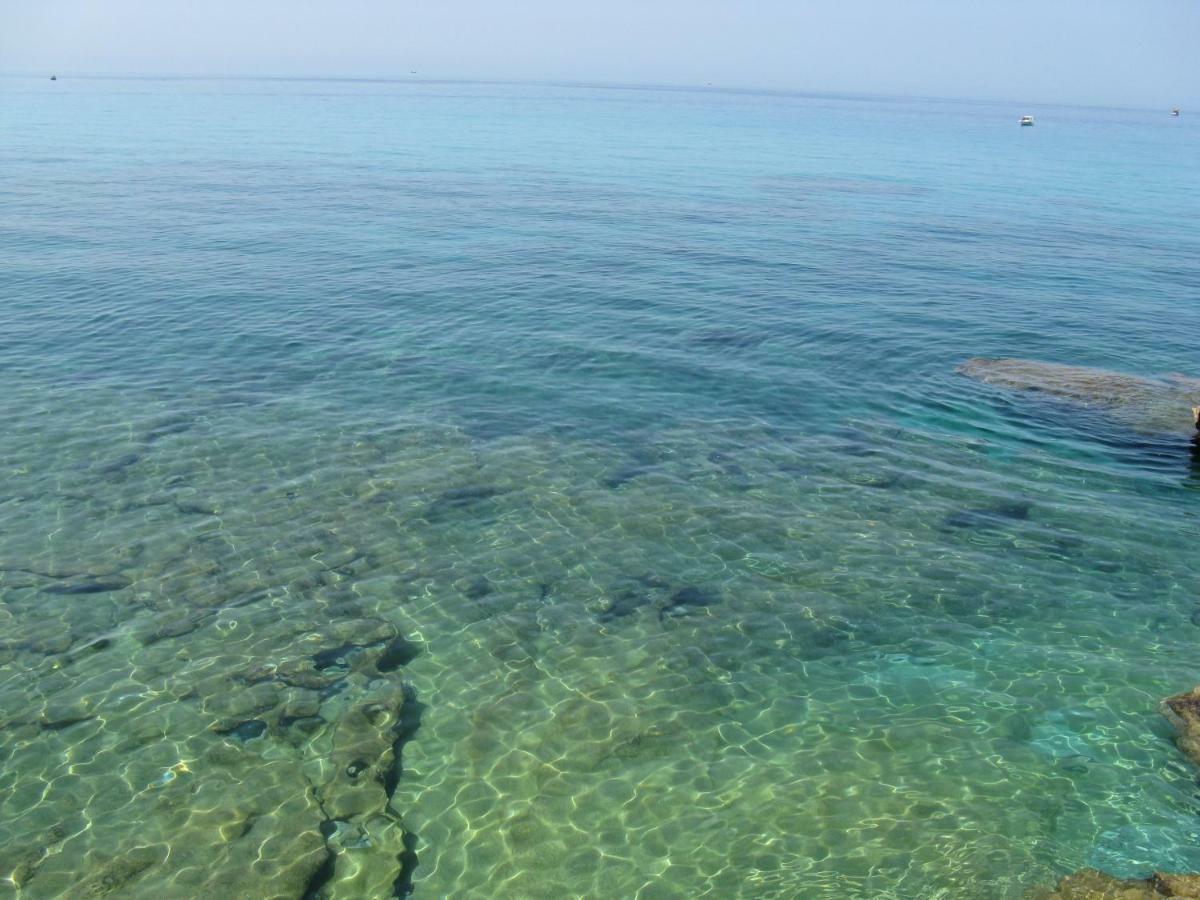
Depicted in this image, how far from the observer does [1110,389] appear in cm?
2750

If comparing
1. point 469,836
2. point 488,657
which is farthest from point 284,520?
point 469,836

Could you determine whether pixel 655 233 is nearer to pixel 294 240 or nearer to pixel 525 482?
pixel 294 240

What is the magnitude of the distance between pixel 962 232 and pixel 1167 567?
3925cm

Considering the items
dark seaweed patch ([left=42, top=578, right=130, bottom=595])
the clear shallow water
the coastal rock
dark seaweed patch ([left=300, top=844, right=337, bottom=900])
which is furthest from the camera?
dark seaweed patch ([left=42, top=578, right=130, bottom=595])

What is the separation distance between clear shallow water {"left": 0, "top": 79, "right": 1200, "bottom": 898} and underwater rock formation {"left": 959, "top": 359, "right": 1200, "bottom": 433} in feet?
3.74

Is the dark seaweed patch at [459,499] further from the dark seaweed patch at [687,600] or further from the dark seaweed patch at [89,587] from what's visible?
the dark seaweed patch at [89,587]

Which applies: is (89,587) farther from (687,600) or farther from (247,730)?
(687,600)

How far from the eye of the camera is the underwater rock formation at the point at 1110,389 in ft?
83.7

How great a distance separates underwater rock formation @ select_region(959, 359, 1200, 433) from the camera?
25500 millimetres

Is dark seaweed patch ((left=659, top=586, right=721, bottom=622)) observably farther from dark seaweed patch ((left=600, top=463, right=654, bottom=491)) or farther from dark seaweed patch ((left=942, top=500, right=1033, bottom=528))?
dark seaweed patch ((left=942, top=500, right=1033, bottom=528))

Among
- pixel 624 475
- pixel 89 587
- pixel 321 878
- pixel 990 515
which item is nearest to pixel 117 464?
pixel 89 587

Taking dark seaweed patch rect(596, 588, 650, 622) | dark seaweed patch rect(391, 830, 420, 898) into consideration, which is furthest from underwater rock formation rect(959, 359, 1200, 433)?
dark seaweed patch rect(391, 830, 420, 898)

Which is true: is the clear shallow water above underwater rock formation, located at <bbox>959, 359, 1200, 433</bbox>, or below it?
below

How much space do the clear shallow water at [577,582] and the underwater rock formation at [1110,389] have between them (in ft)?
3.74
